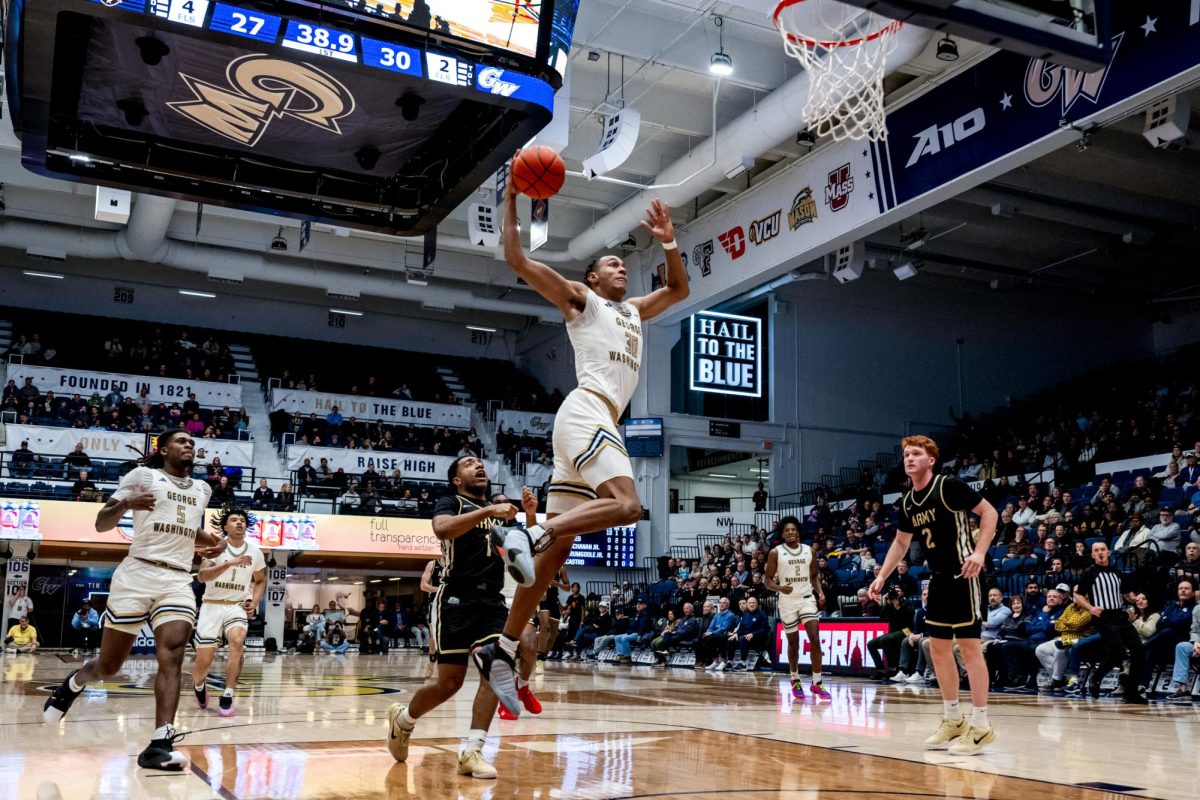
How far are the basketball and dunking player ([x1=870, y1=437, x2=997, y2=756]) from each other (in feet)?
8.52

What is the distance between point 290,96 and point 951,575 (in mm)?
5454

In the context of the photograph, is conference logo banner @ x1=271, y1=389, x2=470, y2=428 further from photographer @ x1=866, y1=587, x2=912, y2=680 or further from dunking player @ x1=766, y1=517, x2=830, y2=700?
dunking player @ x1=766, y1=517, x2=830, y2=700

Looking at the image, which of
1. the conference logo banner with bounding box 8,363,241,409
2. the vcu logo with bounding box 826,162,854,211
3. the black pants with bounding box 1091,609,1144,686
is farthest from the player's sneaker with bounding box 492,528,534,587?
the conference logo banner with bounding box 8,363,241,409

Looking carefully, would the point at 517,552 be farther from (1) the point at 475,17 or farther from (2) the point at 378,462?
(2) the point at 378,462

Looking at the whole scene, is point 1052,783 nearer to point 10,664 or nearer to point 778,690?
point 778,690

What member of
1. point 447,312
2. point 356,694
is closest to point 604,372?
point 356,694

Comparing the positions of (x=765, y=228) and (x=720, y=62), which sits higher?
(x=720, y=62)

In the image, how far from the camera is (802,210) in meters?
19.4

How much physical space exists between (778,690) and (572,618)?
11.3 metres

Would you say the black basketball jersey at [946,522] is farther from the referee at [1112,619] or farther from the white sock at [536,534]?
the referee at [1112,619]

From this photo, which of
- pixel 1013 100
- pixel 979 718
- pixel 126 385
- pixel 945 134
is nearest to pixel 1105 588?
pixel 979 718

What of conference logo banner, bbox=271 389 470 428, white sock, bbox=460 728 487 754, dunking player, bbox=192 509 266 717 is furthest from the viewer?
conference logo banner, bbox=271 389 470 428

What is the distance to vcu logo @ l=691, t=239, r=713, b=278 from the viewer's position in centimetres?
2272

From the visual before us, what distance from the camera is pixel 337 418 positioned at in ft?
93.4
